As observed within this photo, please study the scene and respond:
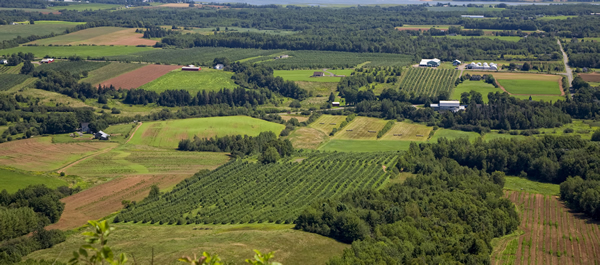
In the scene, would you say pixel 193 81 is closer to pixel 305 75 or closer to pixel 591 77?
pixel 305 75

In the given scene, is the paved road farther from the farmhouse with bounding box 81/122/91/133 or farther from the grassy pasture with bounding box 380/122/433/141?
the farmhouse with bounding box 81/122/91/133

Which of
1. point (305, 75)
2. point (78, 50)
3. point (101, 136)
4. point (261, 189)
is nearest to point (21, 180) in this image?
point (101, 136)

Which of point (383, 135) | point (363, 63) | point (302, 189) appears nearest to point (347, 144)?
point (383, 135)

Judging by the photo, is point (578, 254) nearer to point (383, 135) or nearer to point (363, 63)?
point (383, 135)

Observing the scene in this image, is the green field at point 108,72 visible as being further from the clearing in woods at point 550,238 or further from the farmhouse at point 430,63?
the clearing in woods at point 550,238

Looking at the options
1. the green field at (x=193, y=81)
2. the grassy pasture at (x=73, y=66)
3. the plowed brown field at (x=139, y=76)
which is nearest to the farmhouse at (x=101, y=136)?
the green field at (x=193, y=81)
